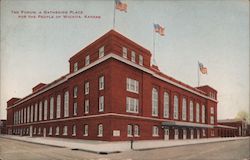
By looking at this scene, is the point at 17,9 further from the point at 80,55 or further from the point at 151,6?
the point at 151,6

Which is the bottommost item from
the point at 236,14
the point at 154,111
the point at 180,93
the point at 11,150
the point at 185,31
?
the point at 11,150

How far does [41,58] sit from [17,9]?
2459mm

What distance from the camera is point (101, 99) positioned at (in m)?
18.9

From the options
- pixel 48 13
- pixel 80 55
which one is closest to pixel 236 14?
pixel 80 55

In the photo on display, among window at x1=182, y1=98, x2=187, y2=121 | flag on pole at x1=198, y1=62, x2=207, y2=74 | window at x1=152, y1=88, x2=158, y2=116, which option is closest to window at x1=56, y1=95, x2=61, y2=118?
window at x1=152, y1=88, x2=158, y2=116

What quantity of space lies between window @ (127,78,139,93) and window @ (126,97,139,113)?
0.70 metres

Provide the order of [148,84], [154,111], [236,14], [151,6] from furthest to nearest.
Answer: [154,111]
[148,84]
[236,14]
[151,6]

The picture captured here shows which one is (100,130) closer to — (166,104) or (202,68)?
(202,68)

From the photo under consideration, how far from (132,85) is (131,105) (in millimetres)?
1671

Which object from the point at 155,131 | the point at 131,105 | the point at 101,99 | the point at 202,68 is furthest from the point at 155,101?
the point at 202,68

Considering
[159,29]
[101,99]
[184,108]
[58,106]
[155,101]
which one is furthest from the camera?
[184,108]

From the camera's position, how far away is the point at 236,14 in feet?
49.2

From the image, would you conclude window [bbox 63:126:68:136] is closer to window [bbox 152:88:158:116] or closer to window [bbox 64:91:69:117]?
window [bbox 64:91:69:117]

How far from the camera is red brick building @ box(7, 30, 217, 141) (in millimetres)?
15928
